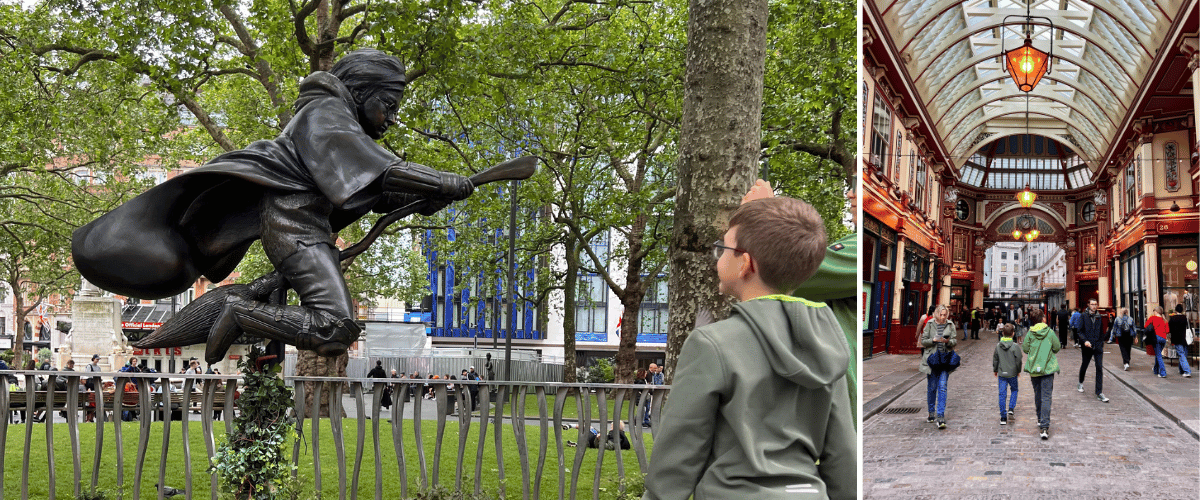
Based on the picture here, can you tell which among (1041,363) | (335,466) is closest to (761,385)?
(1041,363)

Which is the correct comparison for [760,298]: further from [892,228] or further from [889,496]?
[889,496]

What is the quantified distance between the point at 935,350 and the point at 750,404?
2792 mm

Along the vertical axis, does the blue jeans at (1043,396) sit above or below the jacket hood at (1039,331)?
below

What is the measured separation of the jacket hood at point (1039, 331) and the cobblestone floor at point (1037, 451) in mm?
141

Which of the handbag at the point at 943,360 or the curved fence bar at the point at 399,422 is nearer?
the curved fence bar at the point at 399,422

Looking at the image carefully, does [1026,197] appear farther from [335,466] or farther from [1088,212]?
[335,466]

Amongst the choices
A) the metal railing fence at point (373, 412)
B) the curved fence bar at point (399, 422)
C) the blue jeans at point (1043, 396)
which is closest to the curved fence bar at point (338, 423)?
the metal railing fence at point (373, 412)

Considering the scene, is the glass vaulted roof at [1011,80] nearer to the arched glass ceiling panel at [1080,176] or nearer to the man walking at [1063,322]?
the arched glass ceiling panel at [1080,176]

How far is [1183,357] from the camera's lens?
4.14 metres

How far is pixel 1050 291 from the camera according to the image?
491 cm

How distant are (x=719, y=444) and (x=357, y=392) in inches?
94.6

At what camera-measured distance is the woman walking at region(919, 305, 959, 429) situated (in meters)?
4.16

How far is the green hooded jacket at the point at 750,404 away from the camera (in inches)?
60.6

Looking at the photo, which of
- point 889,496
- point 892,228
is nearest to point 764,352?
point 892,228
